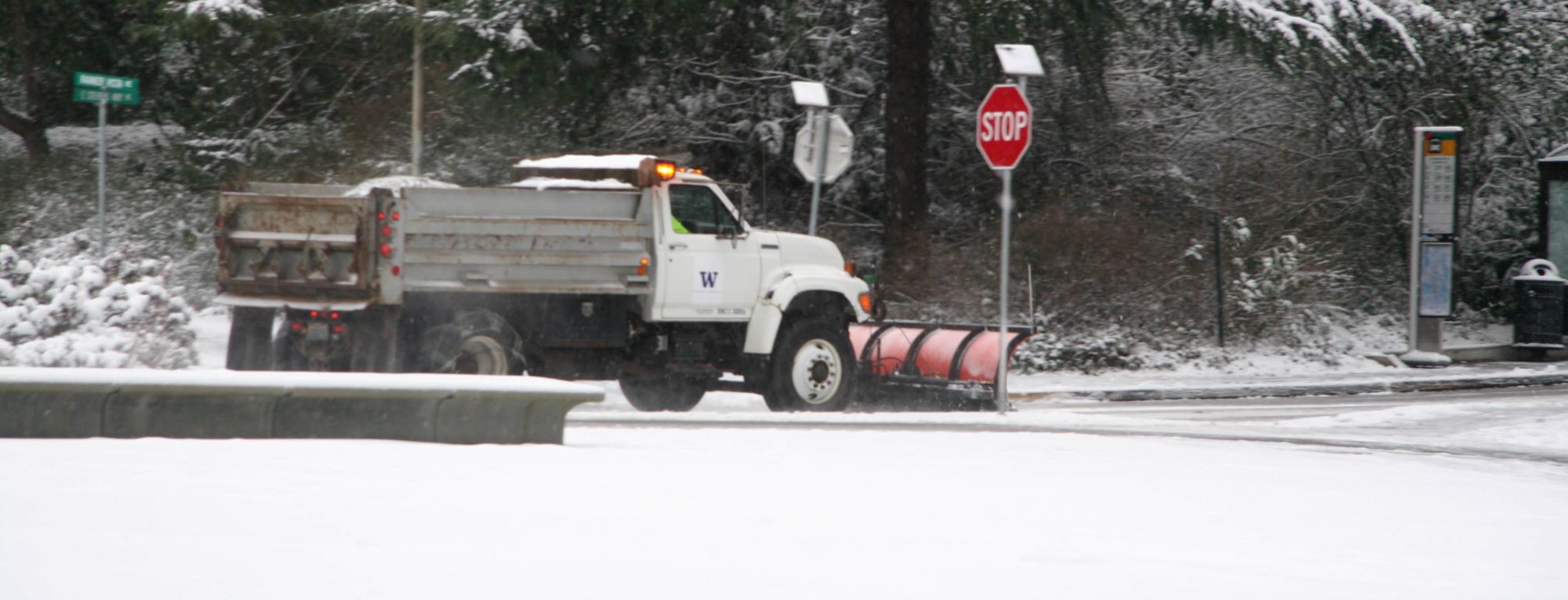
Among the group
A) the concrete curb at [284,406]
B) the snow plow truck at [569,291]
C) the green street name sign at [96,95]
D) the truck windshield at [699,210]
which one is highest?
the green street name sign at [96,95]

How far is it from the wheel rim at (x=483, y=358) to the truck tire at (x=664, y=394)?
78.0 inches

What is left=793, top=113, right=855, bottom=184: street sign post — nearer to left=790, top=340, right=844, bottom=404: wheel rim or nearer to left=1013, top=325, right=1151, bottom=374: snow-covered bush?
left=790, top=340, right=844, bottom=404: wheel rim

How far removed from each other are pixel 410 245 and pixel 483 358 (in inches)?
41.8

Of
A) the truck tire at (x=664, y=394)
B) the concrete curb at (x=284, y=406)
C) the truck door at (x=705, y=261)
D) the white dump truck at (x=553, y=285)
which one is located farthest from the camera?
the truck tire at (x=664, y=394)

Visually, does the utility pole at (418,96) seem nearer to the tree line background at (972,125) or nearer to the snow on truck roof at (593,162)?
the tree line background at (972,125)

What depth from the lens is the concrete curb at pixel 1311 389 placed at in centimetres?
1727

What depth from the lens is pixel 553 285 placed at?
13.4 m

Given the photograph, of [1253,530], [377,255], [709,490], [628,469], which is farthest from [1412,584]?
[377,255]

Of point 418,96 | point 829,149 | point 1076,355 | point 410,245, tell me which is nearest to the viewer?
point 410,245

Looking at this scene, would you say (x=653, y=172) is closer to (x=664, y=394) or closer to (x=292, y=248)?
(x=664, y=394)

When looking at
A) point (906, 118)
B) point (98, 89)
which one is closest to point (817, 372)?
point (906, 118)

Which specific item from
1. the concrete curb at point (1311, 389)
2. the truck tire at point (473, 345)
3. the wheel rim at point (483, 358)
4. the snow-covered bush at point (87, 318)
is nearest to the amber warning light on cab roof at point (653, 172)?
the truck tire at point (473, 345)

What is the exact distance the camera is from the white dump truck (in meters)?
12.8

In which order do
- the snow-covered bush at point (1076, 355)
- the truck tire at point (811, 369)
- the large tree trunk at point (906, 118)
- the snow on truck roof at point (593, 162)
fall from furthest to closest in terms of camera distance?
1. the large tree trunk at point (906, 118)
2. the snow-covered bush at point (1076, 355)
3. the truck tire at point (811, 369)
4. the snow on truck roof at point (593, 162)
